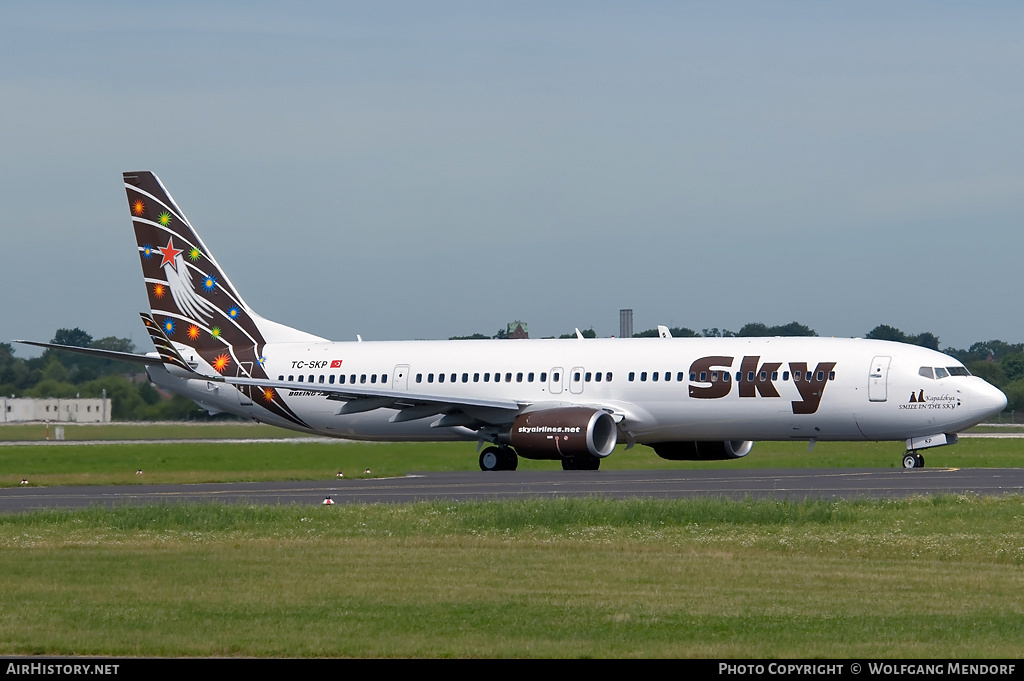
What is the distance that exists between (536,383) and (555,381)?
0.64 meters

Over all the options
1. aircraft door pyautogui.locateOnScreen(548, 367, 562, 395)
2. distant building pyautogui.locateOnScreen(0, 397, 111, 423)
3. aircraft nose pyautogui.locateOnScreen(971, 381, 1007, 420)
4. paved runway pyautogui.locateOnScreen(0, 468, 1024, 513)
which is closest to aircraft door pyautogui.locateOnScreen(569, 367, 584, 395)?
aircraft door pyautogui.locateOnScreen(548, 367, 562, 395)

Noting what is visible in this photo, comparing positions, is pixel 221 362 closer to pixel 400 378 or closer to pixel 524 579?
pixel 400 378

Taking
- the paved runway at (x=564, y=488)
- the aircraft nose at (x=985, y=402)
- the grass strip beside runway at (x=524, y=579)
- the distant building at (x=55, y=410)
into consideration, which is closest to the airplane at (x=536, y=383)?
the aircraft nose at (x=985, y=402)

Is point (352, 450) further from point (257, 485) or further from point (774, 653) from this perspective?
point (774, 653)

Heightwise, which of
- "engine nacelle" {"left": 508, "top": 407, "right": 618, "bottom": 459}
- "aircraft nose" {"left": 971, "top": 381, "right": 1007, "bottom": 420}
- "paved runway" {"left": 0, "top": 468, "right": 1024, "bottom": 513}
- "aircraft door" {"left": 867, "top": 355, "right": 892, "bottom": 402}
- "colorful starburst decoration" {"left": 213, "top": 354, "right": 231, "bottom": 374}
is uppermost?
"colorful starburst decoration" {"left": 213, "top": 354, "right": 231, "bottom": 374}

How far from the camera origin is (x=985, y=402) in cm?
3962

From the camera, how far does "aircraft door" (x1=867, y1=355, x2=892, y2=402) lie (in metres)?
40.2

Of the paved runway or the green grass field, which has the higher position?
the paved runway

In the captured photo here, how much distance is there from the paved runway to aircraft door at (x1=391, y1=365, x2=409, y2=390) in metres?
7.28

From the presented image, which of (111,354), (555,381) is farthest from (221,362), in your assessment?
(555,381)

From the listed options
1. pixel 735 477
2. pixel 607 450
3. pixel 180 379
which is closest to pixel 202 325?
pixel 180 379

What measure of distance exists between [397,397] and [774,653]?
32.8 metres

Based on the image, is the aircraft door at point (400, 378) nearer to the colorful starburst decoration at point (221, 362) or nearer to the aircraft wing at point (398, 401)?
the aircraft wing at point (398, 401)

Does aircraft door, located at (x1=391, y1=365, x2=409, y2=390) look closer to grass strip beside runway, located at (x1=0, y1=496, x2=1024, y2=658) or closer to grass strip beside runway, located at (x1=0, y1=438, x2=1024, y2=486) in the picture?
grass strip beside runway, located at (x1=0, y1=438, x2=1024, y2=486)
